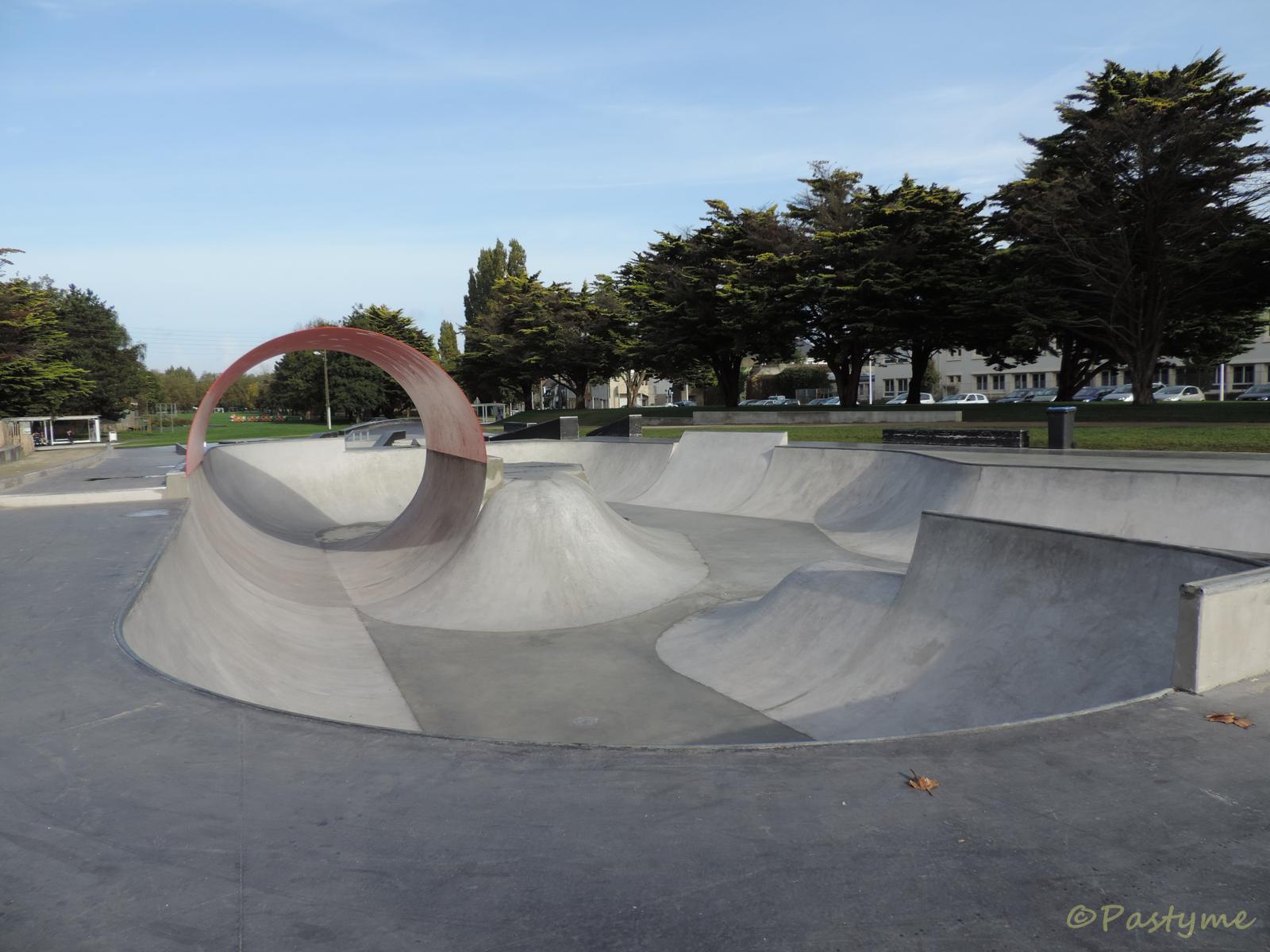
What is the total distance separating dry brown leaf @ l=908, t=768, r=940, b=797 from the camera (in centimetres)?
324

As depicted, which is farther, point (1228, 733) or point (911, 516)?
point (911, 516)

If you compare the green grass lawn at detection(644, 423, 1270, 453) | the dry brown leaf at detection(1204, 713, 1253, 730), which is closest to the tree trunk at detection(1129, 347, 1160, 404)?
the green grass lawn at detection(644, 423, 1270, 453)

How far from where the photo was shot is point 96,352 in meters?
55.5

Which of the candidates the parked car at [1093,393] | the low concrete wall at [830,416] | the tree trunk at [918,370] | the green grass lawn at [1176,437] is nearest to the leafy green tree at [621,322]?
the low concrete wall at [830,416]

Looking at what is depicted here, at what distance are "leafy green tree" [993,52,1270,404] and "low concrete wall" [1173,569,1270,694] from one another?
79.3 ft

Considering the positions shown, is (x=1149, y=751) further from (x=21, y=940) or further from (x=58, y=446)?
(x=58, y=446)

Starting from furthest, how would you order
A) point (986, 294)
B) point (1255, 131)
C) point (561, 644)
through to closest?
point (986, 294) → point (1255, 131) → point (561, 644)

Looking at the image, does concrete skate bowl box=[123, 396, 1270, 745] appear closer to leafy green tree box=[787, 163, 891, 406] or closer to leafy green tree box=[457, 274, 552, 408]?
leafy green tree box=[787, 163, 891, 406]

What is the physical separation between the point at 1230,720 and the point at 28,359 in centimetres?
3518

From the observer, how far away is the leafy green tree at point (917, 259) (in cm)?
3241

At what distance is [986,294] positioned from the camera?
30609mm

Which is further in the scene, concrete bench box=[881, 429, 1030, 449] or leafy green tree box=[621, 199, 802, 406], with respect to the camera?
leafy green tree box=[621, 199, 802, 406]

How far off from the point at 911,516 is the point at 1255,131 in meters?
20.0

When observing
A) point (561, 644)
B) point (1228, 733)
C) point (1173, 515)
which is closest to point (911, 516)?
point (1173, 515)
